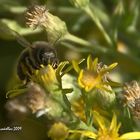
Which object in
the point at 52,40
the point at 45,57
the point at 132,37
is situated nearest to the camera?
the point at 45,57

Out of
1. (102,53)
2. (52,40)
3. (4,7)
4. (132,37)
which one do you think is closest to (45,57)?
(52,40)

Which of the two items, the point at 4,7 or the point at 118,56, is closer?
the point at 118,56

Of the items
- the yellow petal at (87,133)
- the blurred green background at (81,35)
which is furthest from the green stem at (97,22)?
the yellow petal at (87,133)

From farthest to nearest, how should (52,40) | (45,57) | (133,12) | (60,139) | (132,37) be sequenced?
(132,37) < (133,12) < (52,40) < (45,57) < (60,139)

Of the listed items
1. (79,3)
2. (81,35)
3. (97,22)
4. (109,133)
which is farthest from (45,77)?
(81,35)

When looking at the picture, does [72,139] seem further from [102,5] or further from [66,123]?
[102,5]

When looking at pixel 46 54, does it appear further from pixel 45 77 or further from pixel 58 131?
pixel 58 131
